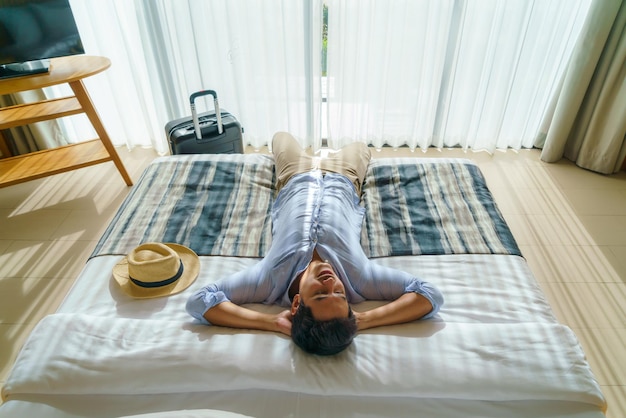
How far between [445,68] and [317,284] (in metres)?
2.06

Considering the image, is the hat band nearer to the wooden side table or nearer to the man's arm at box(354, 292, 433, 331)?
the man's arm at box(354, 292, 433, 331)

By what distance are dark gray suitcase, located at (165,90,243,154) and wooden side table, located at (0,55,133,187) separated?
1.45 feet

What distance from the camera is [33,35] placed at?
2.07 meters

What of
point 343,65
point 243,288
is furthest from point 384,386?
point 343,65

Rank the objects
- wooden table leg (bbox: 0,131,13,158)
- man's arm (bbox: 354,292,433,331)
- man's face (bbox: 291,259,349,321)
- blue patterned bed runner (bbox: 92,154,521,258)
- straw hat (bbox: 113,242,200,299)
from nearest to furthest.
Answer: man's face (bbox: 291,259,349,321) → man's arm (bbox: 354,292,433,331) → straw hat (bbox: 113,242,200,299) → blue patterned bed runner (bbox: 92,154,521,258) → wooden table leg (bbox: 0,131,13,158)

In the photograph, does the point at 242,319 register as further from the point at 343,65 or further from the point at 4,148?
the point at 4,148

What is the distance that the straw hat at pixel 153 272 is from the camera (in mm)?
1399

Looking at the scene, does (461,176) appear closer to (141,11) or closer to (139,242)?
(139,242)

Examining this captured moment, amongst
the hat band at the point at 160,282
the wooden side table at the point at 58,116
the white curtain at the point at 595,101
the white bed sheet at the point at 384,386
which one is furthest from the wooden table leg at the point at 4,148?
the white curtain at the point at 595,101

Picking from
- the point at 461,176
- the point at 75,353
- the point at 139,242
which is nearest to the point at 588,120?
the point at 461,176

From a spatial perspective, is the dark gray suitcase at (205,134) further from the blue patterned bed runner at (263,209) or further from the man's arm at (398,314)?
the man's arm at (398,314)

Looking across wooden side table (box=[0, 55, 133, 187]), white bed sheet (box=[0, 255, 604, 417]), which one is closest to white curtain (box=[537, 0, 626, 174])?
white bed sheet (box=[0, 255, 604, 417])

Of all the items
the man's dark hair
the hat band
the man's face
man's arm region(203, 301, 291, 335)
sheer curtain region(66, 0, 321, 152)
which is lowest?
the hat band

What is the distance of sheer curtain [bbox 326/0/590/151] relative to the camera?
8.00 feet
